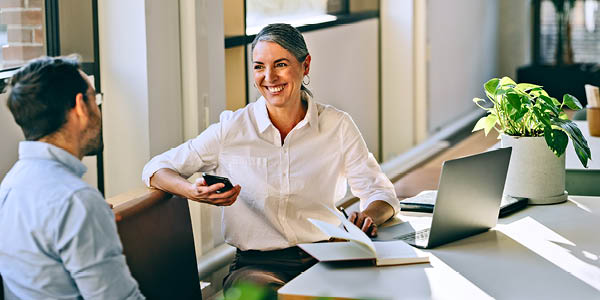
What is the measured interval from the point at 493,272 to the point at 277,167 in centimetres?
94

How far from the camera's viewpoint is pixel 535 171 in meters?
2.89

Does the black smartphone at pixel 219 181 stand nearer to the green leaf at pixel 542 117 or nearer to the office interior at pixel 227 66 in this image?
the office interior at pixel 227 66

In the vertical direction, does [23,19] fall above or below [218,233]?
above

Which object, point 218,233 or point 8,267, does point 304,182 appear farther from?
point 218,233

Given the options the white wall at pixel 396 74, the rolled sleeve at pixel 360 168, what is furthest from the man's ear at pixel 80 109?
the white wall at pixel 396 74

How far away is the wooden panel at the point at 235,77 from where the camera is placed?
4621mm

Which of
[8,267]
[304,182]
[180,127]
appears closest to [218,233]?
[180,127]

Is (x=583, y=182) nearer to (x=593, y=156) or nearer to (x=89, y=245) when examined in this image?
(x=593, y=156)

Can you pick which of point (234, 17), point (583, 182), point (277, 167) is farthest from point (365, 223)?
point (234, 17)

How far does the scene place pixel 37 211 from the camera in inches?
68.7

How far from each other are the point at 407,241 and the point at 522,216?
1.71 feet

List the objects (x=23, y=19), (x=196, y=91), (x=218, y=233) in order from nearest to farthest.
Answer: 1. (x=23, y=19)
2. (x=196, y=91)
3. (x=218, y=233)

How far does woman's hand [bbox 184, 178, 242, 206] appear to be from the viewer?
2.51m

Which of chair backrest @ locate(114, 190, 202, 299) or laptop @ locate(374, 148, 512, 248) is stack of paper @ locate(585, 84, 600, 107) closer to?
laptop @ locate(374, 148, 512, 248)
